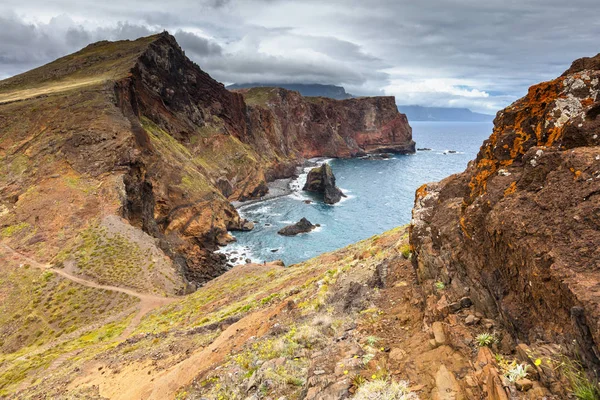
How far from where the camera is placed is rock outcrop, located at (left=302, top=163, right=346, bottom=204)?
299 ft

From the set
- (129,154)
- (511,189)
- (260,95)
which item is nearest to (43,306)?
(129,154)

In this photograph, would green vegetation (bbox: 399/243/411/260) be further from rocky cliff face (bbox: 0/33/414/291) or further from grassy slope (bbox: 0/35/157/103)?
grassy slope (bbox: 0/35/157/103)

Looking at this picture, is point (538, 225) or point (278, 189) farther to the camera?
point (278, 189)

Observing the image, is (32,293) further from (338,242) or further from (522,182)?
(338,242)

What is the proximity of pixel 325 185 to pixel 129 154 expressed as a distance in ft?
176

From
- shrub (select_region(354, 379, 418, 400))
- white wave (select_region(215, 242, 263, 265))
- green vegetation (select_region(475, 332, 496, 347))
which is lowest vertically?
white wave (select_region(215, 242, 263, 265))

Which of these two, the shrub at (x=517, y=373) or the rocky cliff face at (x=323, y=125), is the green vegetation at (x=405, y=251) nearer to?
the shrub at (x=517, y=373)

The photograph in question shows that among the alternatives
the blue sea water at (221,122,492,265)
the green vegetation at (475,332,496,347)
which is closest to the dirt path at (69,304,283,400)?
the green vegetation at (475,332,496,347)

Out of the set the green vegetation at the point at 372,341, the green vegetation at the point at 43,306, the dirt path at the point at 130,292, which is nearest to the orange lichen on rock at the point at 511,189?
the green vegetation at the point at 372,341

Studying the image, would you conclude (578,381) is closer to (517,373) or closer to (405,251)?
(517,373)

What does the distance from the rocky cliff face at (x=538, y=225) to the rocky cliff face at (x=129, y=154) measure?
36.5 m

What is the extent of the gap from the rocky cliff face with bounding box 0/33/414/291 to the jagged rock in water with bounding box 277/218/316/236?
10.9 meters

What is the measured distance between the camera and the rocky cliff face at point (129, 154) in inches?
1727

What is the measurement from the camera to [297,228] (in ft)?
227
